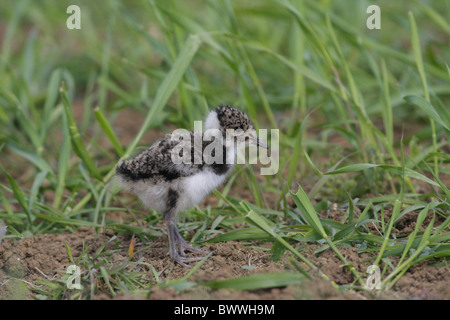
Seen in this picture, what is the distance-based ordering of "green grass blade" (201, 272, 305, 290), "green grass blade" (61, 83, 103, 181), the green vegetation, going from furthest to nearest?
"green grass blade" (61, 83, 103, 181) → the green vegetation → "green grass blade" (201, 272, 305, 290)

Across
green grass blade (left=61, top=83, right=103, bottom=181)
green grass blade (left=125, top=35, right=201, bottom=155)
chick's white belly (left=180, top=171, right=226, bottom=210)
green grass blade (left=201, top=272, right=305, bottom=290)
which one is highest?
green grass blade (left=125, top=35, right=201, bottom=155)

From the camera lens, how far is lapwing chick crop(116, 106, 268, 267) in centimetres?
320

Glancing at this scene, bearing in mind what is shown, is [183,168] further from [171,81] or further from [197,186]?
[171,81]

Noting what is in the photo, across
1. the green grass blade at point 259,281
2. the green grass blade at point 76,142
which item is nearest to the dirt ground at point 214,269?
the green grass blade at point 259,281

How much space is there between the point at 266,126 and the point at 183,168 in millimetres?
2028

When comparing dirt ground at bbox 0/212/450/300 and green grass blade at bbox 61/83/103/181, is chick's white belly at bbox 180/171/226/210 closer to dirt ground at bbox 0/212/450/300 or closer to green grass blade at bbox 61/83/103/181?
dirt ground at bbox 0/212/450/300

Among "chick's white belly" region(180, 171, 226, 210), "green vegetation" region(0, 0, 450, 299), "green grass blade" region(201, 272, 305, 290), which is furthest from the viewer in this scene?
"chick's white belly" region(180, 171, 226, 210)

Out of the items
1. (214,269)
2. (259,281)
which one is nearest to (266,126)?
(214,269)

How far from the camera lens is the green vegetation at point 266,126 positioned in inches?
120

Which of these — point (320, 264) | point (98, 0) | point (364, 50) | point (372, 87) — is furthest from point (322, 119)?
point (98, 0)

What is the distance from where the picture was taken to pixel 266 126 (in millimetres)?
5113

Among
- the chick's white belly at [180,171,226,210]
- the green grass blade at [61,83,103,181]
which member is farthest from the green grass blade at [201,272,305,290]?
the green grass blade at [61,83,103,181]

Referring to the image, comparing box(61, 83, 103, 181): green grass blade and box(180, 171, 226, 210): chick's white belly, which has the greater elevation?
box(61, 83, 103, 181): green grass blade

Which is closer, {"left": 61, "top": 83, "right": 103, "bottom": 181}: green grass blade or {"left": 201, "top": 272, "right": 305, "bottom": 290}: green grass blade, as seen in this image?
{"left": 201, "top": 272, "right": 305, "bottom": 290}: green grass blade
